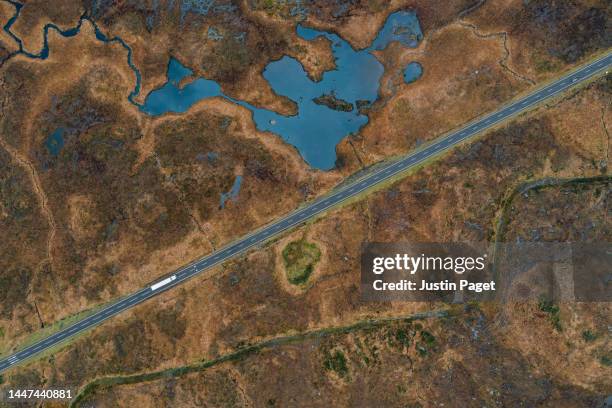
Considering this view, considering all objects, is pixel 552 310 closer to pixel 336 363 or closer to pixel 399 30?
pixel 336 363

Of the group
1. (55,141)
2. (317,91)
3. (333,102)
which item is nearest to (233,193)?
(317,91)

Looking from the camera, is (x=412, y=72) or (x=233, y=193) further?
(x=412, y=72)

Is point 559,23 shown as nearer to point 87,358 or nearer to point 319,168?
point 319,168

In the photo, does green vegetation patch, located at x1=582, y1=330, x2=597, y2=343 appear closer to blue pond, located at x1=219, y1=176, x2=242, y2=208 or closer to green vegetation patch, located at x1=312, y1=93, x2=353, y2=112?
green vegetation patch, located at x1=312, y1=93, x2=353, y2=112

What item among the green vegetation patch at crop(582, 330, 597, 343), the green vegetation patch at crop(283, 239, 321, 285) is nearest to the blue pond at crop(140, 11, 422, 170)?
the green vegetation patch at crop(283, 239, 321, 285)

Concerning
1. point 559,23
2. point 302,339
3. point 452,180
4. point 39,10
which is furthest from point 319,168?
point 39,10

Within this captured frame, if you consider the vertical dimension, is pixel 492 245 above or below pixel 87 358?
above

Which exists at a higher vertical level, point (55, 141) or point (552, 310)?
point (55, 141)
